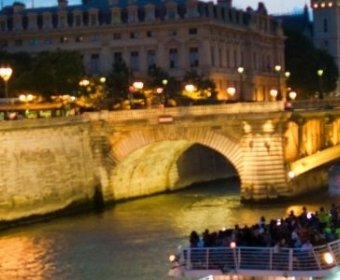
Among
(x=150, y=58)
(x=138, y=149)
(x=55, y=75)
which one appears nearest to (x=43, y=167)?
(x=138, y=149)

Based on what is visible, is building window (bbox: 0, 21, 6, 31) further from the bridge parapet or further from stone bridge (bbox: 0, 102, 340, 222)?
the bridge parapet

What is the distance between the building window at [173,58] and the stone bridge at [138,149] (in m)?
31.6

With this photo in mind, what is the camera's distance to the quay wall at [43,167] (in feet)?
173

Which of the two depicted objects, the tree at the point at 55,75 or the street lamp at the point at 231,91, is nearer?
the tree at the point at 55,75

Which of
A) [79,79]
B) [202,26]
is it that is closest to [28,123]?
[79,79]

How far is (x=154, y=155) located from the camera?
205 ft

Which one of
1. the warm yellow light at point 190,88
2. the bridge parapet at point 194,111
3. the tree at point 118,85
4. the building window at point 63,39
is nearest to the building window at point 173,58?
the building window at point 63,39

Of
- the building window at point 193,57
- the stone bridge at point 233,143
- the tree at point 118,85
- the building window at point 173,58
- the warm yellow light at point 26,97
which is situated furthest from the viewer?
the building window at point 173,58

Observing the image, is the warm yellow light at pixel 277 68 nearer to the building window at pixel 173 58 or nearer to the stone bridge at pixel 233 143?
the building window at pixel 173 58

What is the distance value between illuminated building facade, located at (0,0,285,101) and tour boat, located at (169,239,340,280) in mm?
63599

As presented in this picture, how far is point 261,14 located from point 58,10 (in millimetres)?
20812

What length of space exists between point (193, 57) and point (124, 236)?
46961 mm

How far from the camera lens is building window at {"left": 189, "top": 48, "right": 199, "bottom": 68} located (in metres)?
92.2

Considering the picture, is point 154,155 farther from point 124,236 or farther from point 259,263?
point 259,263
